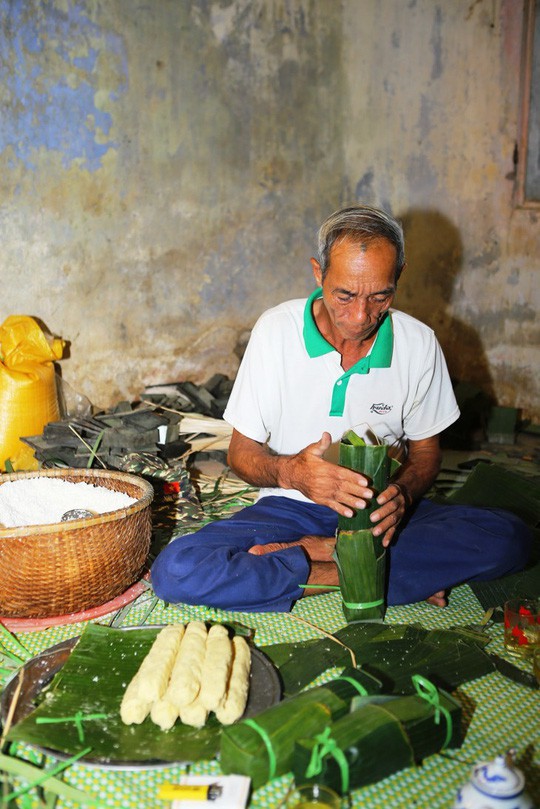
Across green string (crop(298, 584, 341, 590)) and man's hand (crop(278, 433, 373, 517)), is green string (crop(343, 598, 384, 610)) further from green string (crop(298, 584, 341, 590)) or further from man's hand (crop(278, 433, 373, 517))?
man's hand (crop(278, 433, 373, 517))

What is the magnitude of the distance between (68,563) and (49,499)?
0.56m

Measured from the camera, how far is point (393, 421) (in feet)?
10.6

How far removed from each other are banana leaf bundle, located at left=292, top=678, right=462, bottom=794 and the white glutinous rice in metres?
1.50

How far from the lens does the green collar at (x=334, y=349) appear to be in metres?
3.06

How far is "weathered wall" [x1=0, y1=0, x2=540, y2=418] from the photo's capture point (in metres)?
5.23

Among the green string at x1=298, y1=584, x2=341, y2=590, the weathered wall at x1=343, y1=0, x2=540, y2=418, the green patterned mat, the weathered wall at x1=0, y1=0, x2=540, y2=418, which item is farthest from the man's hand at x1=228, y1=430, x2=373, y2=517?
the weathered wall at x1=343, y1=0, x2=540, y2=418

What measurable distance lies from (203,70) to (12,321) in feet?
8.06

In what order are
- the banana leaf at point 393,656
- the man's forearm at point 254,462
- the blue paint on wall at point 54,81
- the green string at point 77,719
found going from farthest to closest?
the blue paint on wall at point 54,81 → the man's forearm at point 254,462 → the banana leaf at point 393,656 → the green string at point 77,719

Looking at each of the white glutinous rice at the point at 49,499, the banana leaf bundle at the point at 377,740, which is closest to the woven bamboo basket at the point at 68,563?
the white glutinous rice at the point at 49,499

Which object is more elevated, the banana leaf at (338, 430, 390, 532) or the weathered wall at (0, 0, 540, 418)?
the weathered wall at (0, 0, 540, 418)

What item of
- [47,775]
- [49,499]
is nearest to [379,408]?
[49,499]

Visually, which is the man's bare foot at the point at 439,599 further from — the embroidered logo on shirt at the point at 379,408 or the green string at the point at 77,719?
the green string at the point at 77,719

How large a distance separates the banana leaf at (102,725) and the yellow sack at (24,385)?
98.3 inches

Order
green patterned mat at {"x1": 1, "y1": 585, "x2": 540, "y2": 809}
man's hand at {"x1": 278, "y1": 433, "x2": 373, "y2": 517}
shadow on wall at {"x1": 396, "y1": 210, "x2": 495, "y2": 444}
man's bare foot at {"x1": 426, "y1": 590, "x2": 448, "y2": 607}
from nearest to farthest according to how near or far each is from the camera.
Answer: green patterned mat at {"x1": 1, "y1": 585, "x2": 540, "y2": 809} → man's hand at {"x1": 278, "y1": 433, "x2": 373, "y2": 517} → man's bare foot at {"x1": 426, "y1": 590, "x2": 448, "y2": 607} → shadow on wall at {"x1": 396, "y1": 210, "x2": 495, "y2": 444}
